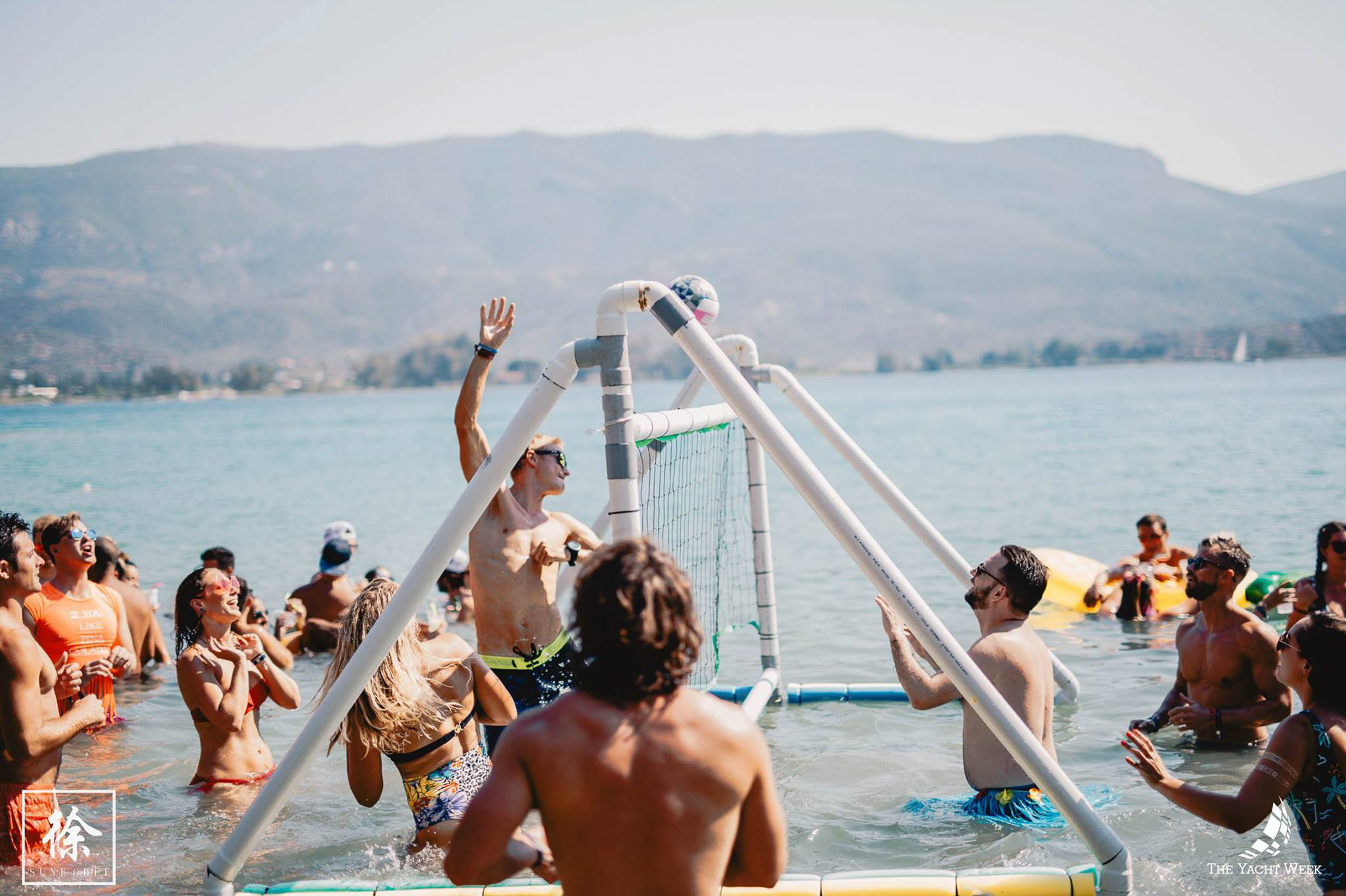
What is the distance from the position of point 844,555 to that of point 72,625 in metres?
14.3

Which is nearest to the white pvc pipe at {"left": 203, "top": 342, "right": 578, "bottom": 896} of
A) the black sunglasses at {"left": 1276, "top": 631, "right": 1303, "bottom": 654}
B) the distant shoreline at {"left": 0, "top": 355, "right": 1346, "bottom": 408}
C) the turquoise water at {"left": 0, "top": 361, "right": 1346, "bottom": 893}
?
the turquoise water at {"left": 0, "top": 361, "right": 1346, "bottom": 893}

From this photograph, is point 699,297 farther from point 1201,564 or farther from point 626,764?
point 626,764

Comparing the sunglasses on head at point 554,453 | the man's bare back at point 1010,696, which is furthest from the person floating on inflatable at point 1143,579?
the sunglasses on head at point 554,453

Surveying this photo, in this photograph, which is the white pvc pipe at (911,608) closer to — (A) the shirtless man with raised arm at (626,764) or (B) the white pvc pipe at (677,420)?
(B) the white pvc pipe at (677,420)

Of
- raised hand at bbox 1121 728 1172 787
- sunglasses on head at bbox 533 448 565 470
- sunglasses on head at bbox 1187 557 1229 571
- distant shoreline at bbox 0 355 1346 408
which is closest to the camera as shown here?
raised hand at bbox 1121 728 1172 787

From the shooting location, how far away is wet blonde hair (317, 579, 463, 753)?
13.5 feet

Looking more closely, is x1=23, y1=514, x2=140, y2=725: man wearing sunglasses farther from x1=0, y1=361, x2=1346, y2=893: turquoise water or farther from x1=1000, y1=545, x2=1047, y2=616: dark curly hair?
x1=1000, y1=545, x2=1047, y2=616: dark curly hair

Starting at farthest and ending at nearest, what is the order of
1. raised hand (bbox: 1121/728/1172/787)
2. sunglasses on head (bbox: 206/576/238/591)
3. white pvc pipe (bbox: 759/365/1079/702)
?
1. white pvc pipe (bbox: 759/365/1079/702)
2. sunglasses on head (bbox: 206/576/238/591)
3. raised hand (bbox: 1121/728/1172/787)

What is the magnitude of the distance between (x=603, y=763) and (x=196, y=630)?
153 inches

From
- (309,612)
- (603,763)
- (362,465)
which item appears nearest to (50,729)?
(603,763)

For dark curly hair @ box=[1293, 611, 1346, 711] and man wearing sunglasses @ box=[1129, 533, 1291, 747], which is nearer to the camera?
dark curly hair @ box=[1293, 611, 1346, 711]

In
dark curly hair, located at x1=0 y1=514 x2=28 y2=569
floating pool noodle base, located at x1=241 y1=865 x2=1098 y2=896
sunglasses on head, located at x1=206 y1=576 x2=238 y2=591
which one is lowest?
floating pool noodle base, located at x1=241 y1=865 x2=1098 y2=896

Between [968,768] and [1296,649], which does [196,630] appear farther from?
[1296,649]

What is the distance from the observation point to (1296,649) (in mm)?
3498
